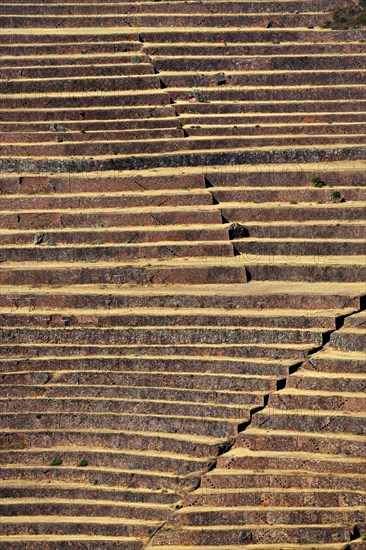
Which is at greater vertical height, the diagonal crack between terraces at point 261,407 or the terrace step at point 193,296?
the terrace step at point 193,296

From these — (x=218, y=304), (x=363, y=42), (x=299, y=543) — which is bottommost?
(x=299, y=543)

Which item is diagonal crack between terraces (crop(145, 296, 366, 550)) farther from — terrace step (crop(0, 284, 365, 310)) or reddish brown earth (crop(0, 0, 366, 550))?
terrace step (crop(0, 284, 365, 310))

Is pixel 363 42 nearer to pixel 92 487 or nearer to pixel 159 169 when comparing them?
pixel 159 169

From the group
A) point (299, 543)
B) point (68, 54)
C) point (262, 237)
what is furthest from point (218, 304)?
point (68, 54)

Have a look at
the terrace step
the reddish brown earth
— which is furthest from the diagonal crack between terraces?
the terrace step

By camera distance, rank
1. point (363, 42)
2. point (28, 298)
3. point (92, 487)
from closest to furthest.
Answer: point (92, 487)
point (28, 298)
point (363, 42)

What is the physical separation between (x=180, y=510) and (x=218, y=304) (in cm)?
783

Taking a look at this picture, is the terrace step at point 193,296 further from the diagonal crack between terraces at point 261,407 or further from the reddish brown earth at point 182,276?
the diagonal crack between terraces at point 261,407

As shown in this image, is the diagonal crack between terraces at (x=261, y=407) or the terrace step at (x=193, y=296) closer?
the diagonal crack between terraces at (x=261, y=407)

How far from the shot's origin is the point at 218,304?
2485 inches

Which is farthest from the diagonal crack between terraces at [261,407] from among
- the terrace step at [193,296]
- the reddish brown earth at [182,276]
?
the terrace step at [193,296]

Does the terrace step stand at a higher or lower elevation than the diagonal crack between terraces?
higher

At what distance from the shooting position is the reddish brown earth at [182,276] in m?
57.9

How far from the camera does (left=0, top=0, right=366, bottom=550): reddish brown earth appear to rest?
190 feet
